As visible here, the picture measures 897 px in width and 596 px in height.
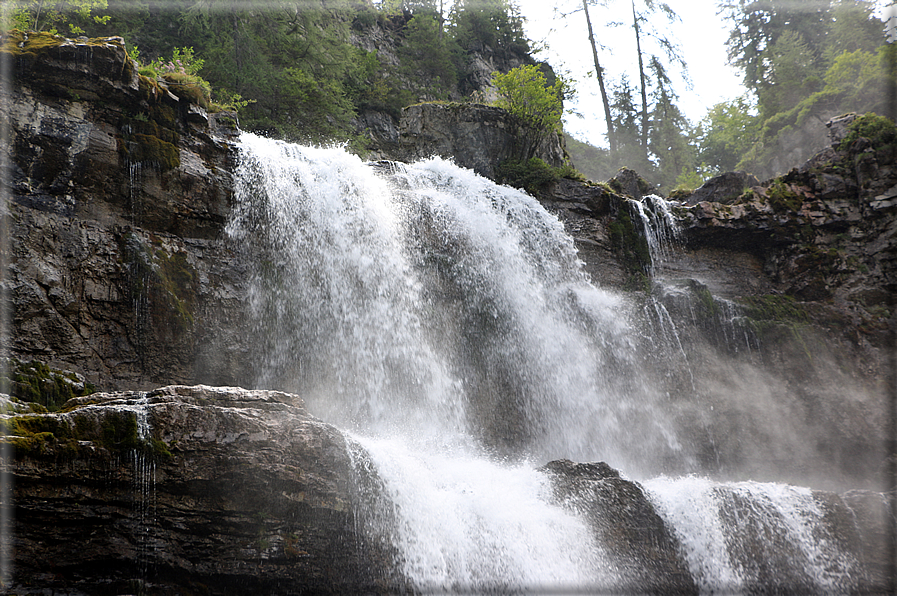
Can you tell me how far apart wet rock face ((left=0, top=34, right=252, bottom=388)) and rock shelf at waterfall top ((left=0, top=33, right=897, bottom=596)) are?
0.04 meters

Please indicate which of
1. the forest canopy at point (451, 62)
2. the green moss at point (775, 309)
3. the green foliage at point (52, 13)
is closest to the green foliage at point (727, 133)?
the forest canopy at point (451, 62)

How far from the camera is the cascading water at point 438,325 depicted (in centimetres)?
908

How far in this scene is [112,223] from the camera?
8.14 meters

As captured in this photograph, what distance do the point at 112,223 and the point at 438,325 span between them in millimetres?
5741

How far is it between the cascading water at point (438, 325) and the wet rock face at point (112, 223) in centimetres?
75

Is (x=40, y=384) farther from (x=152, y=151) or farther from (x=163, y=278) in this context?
(x=152, y=151)

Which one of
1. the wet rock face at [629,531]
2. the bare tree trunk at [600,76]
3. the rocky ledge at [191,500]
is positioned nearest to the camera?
the rocky ledge at [191,500]

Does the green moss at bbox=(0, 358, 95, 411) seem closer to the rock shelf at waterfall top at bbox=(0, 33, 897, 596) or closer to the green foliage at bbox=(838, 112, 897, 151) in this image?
the rock shelf at waterfall top at bbox=(0, 33, 897, 596)

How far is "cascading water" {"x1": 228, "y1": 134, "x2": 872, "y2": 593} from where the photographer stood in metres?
9.08

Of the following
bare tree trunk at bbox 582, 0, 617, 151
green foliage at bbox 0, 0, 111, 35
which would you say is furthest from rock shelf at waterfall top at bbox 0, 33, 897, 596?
bare tree trunk at bbox 582, 0, 617, 151

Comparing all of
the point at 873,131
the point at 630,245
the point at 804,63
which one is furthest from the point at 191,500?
the point at 804,63

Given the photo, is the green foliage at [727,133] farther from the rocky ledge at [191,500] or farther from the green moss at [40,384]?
the green moss at [40,384]

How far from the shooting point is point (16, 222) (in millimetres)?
7191

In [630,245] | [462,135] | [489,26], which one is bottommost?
[630,245]
